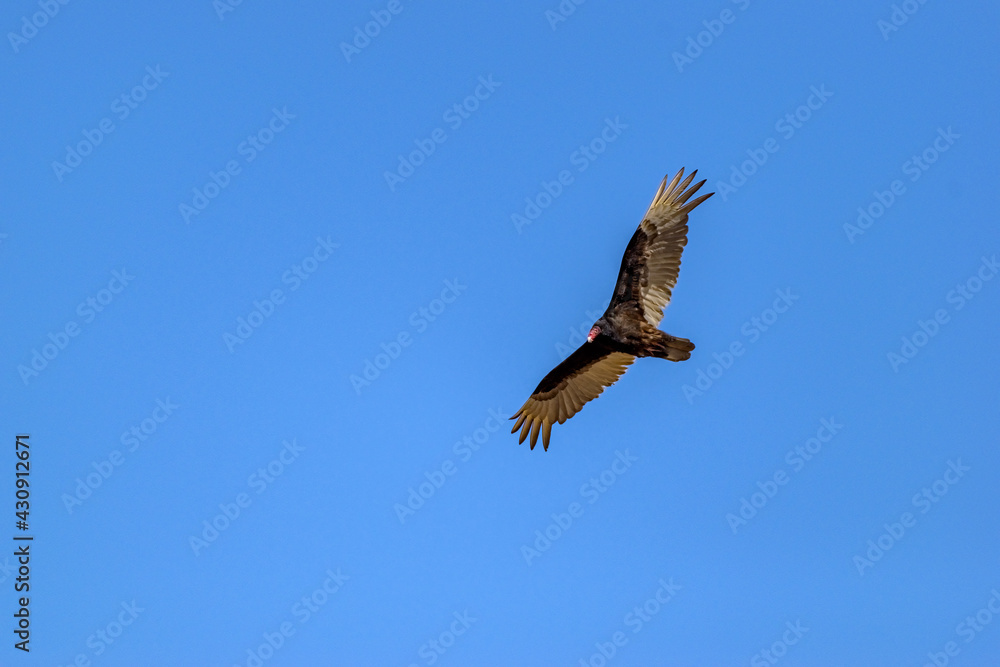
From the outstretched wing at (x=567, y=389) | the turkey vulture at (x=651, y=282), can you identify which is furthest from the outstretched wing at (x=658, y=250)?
the outstretched wing at (x=567, y=389)

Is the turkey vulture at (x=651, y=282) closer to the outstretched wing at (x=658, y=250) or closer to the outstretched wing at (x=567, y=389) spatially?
the outstretched wing at (x=658, y=250)

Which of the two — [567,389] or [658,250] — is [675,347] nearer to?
[658,250]

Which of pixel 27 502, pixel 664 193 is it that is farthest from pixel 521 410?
pixel 27 502

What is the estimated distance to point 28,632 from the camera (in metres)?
21.3

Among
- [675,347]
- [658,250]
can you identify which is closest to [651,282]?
[658,250]

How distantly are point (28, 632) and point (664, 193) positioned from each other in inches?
636

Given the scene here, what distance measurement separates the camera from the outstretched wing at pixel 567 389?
22.9 m

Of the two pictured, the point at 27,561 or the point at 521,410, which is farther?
the point at 521,410

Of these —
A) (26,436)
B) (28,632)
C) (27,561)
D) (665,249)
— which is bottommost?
(28,632)

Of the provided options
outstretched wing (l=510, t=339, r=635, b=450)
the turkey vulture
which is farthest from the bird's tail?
outstretched wing (l=510, t=339, r=635, b=450)

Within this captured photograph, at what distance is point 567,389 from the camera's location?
918 inches

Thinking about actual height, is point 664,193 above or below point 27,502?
above

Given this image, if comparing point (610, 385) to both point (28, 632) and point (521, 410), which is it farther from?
point (28, 632)

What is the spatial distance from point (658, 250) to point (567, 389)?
402 cm
